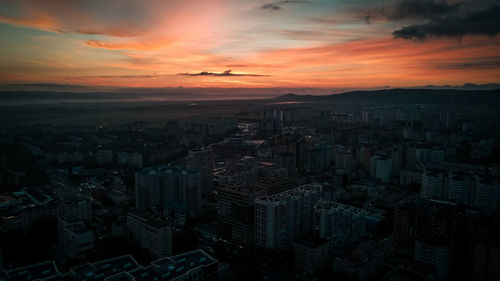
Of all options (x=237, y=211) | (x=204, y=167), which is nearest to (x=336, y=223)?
(x=237, y=211)

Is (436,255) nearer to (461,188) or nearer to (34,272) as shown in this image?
(461,188)

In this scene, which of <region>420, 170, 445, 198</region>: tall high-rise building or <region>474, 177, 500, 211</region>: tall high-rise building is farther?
<region>420, 170, 445, 198</region>: tall high-rise building

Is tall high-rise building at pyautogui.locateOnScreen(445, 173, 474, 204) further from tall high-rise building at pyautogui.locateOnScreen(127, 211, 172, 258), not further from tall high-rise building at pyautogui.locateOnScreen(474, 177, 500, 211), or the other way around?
tall high-rise building at pyautogui.locateOnScreen(127, 211, 172, 258)

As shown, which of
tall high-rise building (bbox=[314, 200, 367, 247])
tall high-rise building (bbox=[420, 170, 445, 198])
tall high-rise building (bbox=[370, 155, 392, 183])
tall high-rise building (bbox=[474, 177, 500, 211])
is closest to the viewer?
tall high-rise building (bbox=[314, 200, 367, 247])

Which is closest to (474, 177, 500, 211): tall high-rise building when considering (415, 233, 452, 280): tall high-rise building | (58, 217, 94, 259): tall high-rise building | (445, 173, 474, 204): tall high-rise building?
(445, 173, 474, 204): tall high-rise building

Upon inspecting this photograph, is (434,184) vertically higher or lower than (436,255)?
higher

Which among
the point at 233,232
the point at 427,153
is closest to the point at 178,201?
the point at 233,232
